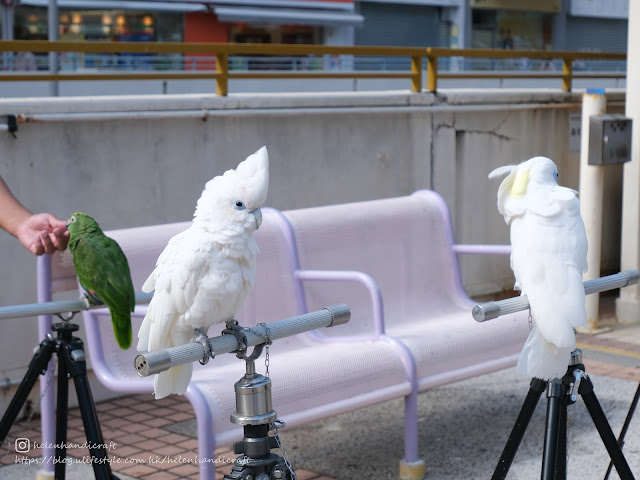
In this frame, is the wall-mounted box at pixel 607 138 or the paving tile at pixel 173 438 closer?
the paving tile at pixel 173 438

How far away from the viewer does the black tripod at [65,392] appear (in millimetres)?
3293

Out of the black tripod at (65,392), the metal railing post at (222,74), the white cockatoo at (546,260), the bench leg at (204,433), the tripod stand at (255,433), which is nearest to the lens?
the tripod stand at (255,433)

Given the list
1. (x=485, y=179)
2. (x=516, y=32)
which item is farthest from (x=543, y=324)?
(x=516, y=32)

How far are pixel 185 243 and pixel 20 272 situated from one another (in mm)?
2538

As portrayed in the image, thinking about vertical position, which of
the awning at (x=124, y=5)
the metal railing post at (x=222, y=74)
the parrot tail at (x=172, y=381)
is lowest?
the parrot tail at (x=172, y=381)

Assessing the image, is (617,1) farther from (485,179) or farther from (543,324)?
(543,324)

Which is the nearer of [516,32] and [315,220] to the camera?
[315,220]

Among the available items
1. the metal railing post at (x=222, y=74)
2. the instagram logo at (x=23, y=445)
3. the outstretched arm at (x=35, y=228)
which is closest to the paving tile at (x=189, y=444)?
the instagram logo at (x=23, y=445)

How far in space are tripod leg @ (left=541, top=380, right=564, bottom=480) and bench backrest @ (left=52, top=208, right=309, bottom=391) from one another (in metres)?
1.81

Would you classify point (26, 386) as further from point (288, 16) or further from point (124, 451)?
point (288, 16)

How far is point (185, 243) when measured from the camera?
292cm

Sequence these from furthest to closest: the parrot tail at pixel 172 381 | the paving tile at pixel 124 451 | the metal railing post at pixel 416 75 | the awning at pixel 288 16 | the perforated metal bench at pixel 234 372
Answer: the awning at pixel 288 16
the metal railing post at pixel 416 75
the paving tile at pixel 124 451
the perforated metal bench at pixel 234 372
the parrot tail at pixel 172 381

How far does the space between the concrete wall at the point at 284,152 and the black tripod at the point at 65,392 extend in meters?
1.78

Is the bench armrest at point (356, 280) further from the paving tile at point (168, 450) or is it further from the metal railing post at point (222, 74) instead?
the metal railing post at point (222, 74)
